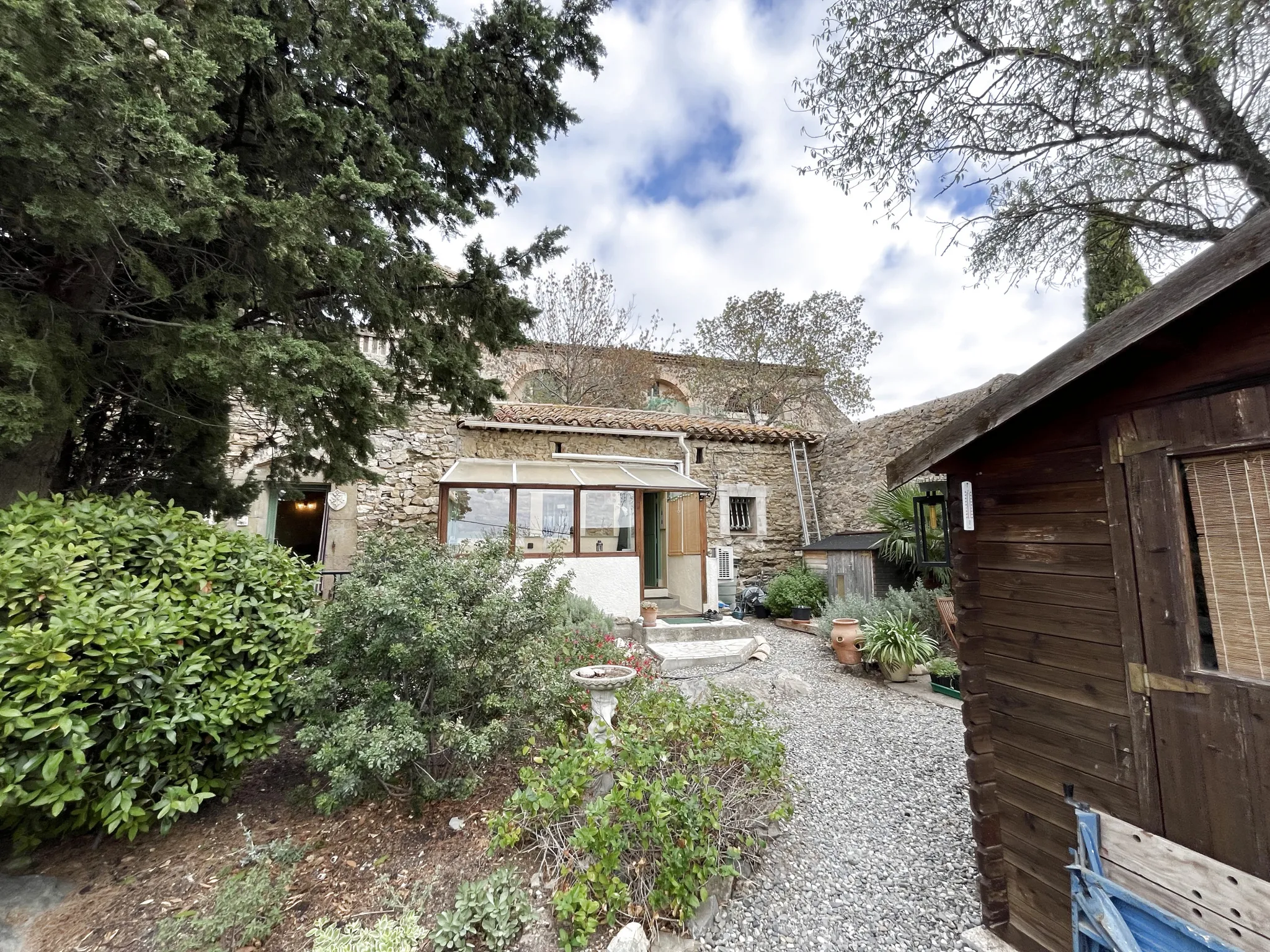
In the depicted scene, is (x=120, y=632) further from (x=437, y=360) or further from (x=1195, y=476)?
(x=1195, y=476)

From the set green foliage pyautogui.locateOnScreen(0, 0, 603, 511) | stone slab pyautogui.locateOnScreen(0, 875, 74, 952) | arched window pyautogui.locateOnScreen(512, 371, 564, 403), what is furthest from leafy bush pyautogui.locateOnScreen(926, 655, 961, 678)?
arched window pyautogui.locateOnScreen(512, 371, 564, 403)

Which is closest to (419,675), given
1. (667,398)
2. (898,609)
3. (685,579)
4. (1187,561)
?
(1187,561)

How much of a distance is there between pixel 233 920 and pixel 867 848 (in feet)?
11.5

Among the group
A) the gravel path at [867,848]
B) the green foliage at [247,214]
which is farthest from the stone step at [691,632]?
Result: the green foliage at [247,214]

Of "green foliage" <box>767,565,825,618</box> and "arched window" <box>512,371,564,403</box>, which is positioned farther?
"arched window" <box>512,371,564,403</box>

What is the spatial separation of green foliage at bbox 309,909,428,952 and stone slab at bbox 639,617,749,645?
5.56m

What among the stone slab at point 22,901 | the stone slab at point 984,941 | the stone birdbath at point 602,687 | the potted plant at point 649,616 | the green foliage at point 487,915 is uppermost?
the stone birdbath at point 602,687

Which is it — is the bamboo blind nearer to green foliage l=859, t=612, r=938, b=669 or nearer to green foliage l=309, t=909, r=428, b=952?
green foliage l=309, t=909, r=428, b=952

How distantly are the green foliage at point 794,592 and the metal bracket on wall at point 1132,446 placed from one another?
845cm

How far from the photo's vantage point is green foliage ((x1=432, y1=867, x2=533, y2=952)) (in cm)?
232

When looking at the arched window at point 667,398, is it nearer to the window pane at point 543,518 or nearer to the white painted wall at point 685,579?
the white painted wall at point 685,579

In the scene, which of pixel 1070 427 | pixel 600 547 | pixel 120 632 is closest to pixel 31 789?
pixel 120 632

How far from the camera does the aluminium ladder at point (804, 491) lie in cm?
1253

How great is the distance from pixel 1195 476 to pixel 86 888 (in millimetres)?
5377
